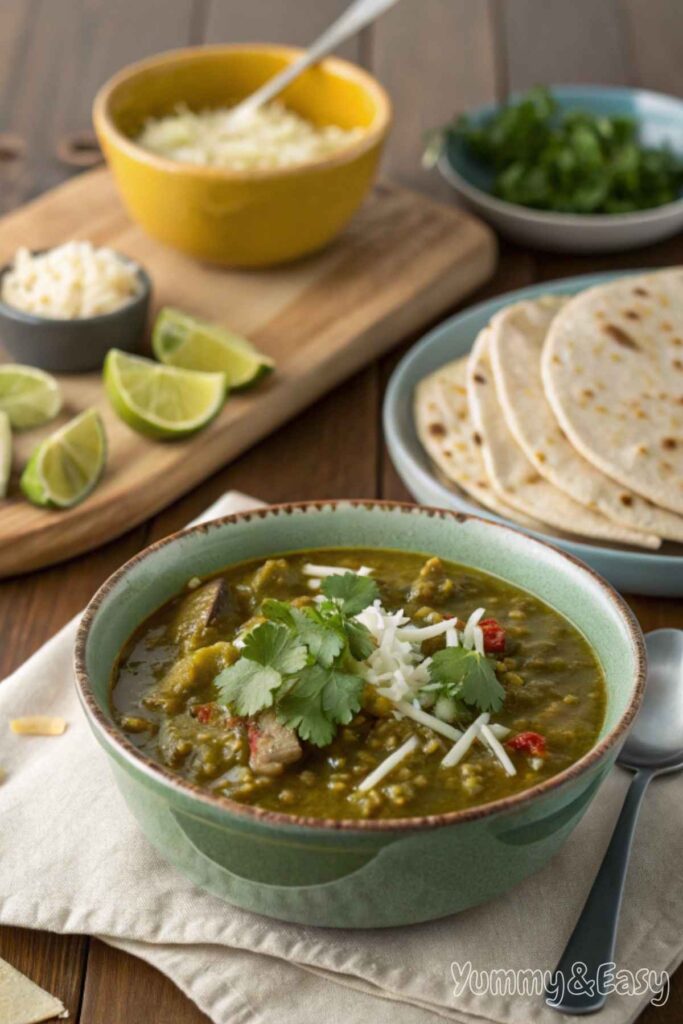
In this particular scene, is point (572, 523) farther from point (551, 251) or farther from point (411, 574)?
point (551, 251)

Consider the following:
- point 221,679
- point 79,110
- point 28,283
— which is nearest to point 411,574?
point 221,679

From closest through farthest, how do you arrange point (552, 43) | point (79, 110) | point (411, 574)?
point (411, 574) → point (79, 110) → point (552, 43)

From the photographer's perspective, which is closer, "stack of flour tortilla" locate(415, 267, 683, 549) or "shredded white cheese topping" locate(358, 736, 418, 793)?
"shredded white cheese topping" locate(358, 736, 418, 793)

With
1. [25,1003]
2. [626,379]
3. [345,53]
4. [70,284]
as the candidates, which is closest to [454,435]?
[626,379]

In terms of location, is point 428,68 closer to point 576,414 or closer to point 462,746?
point 576,414

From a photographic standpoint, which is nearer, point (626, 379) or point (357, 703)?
point (357, 703)

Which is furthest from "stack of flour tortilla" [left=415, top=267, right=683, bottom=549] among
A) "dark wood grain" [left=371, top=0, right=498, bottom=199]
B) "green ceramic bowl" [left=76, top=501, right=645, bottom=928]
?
"dark wood grain" [left=371, top=0, right=498, bottom=199]

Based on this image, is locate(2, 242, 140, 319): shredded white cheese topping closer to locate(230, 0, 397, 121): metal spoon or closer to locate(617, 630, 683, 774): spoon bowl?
locate(230, 0, 397, 121): metal spoon
